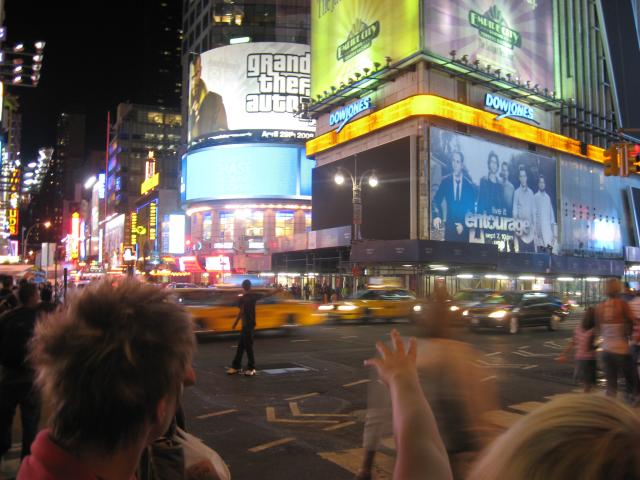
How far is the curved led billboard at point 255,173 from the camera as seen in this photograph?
72.4 meters

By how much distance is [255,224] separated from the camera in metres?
72.9

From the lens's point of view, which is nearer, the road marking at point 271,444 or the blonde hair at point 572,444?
the blonde hair at point 572,444

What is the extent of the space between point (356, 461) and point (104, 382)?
5.11m

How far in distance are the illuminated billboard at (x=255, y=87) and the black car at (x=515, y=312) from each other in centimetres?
5472

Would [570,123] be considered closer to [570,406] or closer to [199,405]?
[199,405]

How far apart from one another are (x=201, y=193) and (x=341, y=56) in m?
29.3

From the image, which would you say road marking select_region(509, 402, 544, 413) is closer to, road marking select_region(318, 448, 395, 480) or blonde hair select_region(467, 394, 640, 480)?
road marking select_region(318, 448, 395, 480)

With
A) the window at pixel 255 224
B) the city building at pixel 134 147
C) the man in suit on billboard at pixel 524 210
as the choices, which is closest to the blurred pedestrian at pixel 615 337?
the man in suit on billboard at pixel 524 210

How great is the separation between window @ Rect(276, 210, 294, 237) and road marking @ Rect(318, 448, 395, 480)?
218 ft

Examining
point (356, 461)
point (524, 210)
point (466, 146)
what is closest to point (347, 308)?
point (356, 461)

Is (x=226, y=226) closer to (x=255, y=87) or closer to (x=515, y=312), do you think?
(x=255, y=87)

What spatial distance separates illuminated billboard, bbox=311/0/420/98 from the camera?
46.3 m

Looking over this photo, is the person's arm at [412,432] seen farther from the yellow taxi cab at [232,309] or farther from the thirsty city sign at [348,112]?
the thirsty city sign at [348,112]

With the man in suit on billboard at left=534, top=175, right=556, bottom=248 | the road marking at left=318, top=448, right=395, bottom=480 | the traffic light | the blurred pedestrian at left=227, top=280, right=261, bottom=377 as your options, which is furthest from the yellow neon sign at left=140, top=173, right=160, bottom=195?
the road marking at left=318, top=448, right=395, bottom=480
